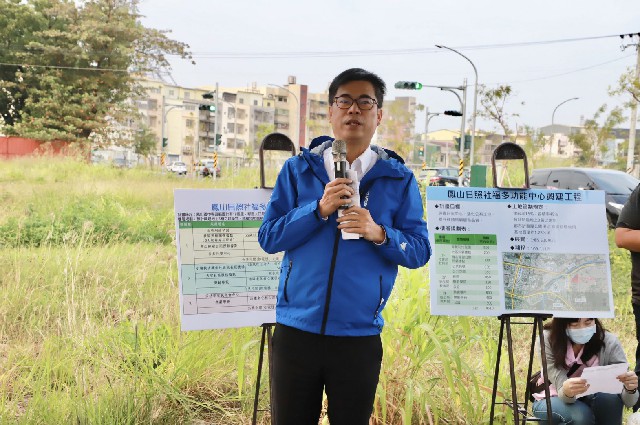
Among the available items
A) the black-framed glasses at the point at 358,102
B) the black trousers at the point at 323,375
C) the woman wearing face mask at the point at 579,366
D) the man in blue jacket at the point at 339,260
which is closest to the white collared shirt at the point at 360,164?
the man in blue jacket at the point at 339,260

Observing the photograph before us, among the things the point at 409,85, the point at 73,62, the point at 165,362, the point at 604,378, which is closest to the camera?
the point at 604,378

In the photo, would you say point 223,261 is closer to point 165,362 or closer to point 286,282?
point 286,282

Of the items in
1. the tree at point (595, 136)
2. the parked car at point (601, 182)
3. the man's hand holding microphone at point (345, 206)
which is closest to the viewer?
the man's hand holding microphone at point (345, 206)

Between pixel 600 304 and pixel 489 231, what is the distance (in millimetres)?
500

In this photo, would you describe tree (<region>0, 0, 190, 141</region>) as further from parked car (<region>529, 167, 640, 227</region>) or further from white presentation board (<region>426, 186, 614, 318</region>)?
white presentation board (<region>426, 186, 614, 318</region>)

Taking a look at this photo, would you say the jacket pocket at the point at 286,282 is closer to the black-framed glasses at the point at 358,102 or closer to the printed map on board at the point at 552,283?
the black-framed glasses at the point at 358,102

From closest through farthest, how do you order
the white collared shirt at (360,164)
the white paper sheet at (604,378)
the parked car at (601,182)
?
the white collared shirt at (360,164), the white paper sheet at (604,378), the parked car at (601,182)

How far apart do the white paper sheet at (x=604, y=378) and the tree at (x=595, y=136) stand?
1952 centimetres

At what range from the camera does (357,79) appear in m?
1.60

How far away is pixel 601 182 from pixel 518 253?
27.3 ft

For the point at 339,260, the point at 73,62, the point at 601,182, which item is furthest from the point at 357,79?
the point at 73,62

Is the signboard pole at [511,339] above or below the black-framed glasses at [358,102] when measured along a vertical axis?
below

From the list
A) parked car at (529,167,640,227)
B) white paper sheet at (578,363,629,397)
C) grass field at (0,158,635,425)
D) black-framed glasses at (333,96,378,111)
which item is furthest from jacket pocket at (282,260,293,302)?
parked car at (529,167,640,227)

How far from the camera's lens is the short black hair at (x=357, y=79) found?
1.59 meters
